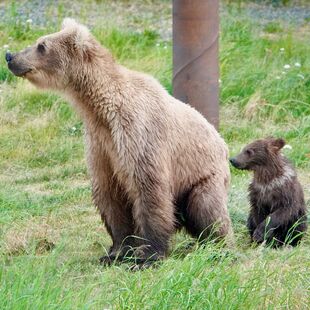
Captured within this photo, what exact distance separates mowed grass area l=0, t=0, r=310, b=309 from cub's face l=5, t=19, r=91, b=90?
1.05 m

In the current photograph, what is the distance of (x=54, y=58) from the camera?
21.9ft

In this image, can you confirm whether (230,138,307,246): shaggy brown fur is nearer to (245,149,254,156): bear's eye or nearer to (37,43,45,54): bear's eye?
(245,149,254,156): bear's eye

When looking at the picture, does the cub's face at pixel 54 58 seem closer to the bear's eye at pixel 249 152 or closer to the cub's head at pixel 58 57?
the cub's head at pixel 58 57

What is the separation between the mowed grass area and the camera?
17.5 ft

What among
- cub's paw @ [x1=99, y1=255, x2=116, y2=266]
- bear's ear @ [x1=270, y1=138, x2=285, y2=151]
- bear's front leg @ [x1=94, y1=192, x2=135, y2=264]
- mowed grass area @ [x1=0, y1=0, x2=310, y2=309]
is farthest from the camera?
bear's ear @ [x1=270, y1=138, x2=285, y2=151]

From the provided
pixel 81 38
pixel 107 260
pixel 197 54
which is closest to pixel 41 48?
pixel 81 38

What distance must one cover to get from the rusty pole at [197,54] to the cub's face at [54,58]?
2039 mm

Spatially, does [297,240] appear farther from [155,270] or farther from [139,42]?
[139,42]

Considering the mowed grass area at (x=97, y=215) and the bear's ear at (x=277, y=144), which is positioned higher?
the bear's ear at (x=277, y=144)

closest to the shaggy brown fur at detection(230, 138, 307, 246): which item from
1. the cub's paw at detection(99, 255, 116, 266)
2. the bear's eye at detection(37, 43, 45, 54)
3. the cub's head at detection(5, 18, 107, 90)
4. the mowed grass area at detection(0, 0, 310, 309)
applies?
the mowed grass area at detection(0, 0, 310, 309)

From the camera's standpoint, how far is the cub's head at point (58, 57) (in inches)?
263

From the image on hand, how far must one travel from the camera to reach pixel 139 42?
40.0ft

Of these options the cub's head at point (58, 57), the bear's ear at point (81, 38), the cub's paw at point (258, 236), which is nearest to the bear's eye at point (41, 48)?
the cub's head at point (58, 57)

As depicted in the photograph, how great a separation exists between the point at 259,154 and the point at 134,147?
1131mm
